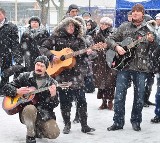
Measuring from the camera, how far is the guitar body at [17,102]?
5613mm

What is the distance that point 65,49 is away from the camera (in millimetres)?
6207

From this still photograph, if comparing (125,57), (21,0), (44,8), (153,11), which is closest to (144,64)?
(125,57)

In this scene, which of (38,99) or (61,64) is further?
(61,64)

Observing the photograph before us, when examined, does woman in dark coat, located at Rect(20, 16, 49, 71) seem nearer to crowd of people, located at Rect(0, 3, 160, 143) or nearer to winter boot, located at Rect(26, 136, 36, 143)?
crowd of people, located at Rect(0, 3, 160, 143)

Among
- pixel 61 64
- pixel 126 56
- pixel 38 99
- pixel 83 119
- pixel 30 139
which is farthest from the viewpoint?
pixel 83 119

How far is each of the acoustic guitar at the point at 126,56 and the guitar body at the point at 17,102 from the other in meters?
1.28

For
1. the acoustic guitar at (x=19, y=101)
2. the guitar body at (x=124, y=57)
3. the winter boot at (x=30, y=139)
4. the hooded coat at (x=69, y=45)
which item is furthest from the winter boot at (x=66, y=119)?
the guitar body at (x=124, y=57)

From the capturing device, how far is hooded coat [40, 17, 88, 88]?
618 cm

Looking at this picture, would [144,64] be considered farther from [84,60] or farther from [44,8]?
[44,8]

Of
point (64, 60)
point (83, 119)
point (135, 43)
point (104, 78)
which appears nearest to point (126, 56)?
point (135, 43)

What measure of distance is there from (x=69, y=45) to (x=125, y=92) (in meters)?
1.09

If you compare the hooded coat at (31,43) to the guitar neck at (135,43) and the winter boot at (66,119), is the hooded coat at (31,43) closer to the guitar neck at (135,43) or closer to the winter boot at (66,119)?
the winter boot at (66,119)

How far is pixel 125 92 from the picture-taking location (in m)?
6.39

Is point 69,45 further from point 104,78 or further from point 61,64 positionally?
point 104,78
